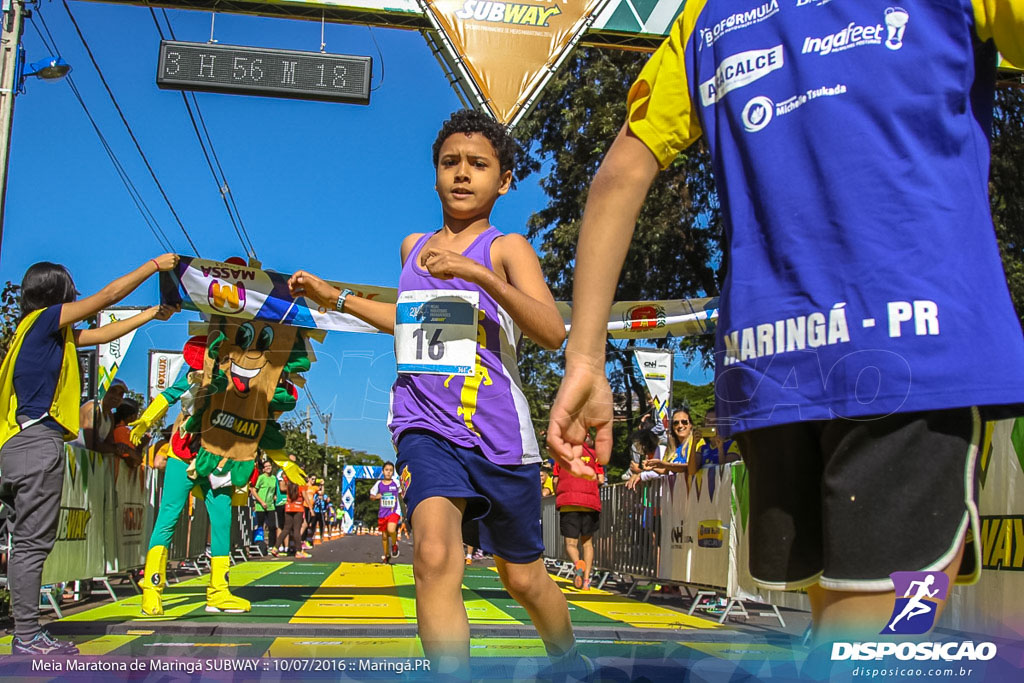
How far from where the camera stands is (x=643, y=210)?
18172 mm

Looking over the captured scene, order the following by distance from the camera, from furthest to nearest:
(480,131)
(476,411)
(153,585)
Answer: (153,585) < (480,131) < (476,411)

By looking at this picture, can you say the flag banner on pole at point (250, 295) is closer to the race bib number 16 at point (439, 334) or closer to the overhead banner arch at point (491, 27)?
the overhead banner arch at point (491, 27)

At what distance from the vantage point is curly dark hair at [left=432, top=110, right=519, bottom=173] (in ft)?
12.3

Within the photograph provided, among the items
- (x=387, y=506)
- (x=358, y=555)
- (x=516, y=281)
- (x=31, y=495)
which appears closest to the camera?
(x=516, y=281)

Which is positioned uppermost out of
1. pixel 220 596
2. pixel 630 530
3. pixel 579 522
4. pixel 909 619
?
pixel 909 619

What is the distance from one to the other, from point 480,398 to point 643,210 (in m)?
15.3

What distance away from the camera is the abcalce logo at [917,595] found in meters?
1.50

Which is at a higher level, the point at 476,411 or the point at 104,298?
the point at 104,298

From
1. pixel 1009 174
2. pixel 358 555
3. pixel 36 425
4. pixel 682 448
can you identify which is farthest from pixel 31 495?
pixel 358 555

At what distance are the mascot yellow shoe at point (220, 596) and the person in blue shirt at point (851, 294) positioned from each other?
18.7 feet

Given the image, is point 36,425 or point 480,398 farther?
point 36,425

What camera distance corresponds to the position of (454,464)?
10.3ft

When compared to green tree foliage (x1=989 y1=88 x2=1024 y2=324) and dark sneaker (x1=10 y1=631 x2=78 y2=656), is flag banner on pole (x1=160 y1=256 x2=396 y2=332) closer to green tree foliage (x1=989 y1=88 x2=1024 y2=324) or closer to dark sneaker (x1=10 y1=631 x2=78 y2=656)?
dark sneaker (x1=10 y1=631 x2=78 y2=656)

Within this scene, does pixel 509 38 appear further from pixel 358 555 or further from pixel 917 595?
pixel 358 555
